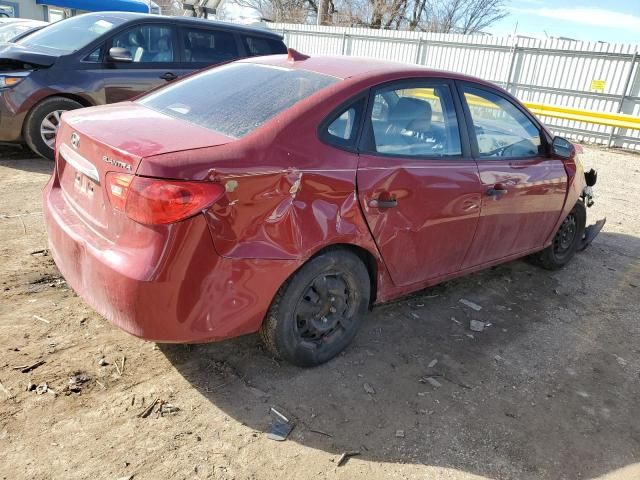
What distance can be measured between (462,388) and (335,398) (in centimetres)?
76

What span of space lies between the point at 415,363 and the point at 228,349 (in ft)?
3.70

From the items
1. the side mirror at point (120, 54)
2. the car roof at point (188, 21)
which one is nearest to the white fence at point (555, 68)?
the car roof at point (188, 21)

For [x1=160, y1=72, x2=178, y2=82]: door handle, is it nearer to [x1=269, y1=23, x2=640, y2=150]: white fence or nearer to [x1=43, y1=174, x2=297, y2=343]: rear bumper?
[x1=43, y1=174, x2=297, y2=343]: rear bumper

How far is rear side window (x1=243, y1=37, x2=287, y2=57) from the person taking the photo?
767cm

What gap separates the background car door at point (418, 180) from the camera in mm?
2973

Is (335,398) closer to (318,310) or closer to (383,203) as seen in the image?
(318,310)

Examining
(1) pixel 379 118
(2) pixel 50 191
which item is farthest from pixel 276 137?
(2) pixel 50 191

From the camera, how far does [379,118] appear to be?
120 inches

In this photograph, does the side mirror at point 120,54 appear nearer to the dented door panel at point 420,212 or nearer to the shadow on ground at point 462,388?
the shadow on ground at point 462,388

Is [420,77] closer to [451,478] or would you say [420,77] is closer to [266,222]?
[266,222]

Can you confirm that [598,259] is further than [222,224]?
Yes

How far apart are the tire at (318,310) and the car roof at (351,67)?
1.06 metres

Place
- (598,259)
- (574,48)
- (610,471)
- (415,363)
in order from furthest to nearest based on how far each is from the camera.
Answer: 1. (574,48)
2. (598,259)
3. (415,363)
4. (610,471)

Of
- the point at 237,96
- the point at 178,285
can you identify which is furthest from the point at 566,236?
the point at 178,285
